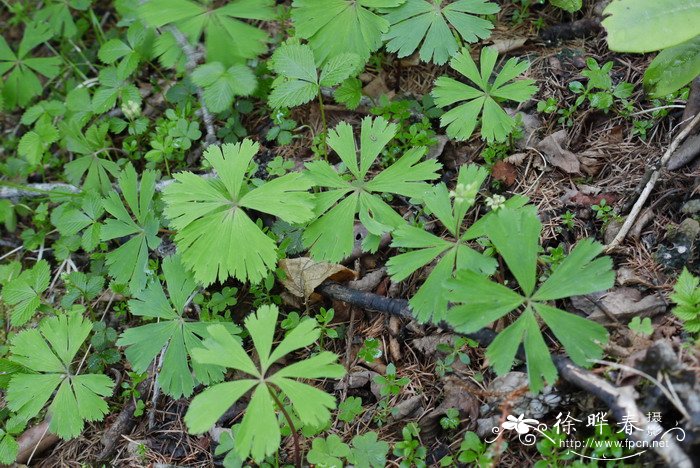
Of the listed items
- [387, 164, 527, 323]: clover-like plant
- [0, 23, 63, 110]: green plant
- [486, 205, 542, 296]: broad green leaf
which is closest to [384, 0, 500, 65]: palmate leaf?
[387, 164, 527, 323]: clover-like plant

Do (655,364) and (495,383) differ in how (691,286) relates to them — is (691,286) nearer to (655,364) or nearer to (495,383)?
(655,364)

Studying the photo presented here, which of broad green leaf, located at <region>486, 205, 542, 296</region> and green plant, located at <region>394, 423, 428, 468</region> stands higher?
broad green leaf, located at <region>486, 205, 542, 296</region>

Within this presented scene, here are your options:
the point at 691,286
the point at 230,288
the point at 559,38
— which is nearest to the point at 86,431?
the point at 230,288

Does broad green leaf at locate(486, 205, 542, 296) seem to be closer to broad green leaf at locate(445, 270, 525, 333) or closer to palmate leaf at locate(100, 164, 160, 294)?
broad green leaf at locate(445, 270, 525, 333)

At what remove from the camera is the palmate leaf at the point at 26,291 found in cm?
271

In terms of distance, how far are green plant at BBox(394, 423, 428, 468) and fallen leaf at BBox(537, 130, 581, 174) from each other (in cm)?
136

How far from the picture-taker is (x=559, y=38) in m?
2.91

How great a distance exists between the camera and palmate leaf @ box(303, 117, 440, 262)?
7.59ft

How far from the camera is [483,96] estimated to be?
255 cm

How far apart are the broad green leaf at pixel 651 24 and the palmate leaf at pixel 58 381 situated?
251 cm

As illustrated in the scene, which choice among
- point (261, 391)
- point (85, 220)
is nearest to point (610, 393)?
point (261, 391)

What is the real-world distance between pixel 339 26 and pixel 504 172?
108 cm

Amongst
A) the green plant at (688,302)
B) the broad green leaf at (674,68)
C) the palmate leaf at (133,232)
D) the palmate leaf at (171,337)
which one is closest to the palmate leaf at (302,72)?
the palmate leaf at (133,232)

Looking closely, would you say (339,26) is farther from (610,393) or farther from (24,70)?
(24,70)
